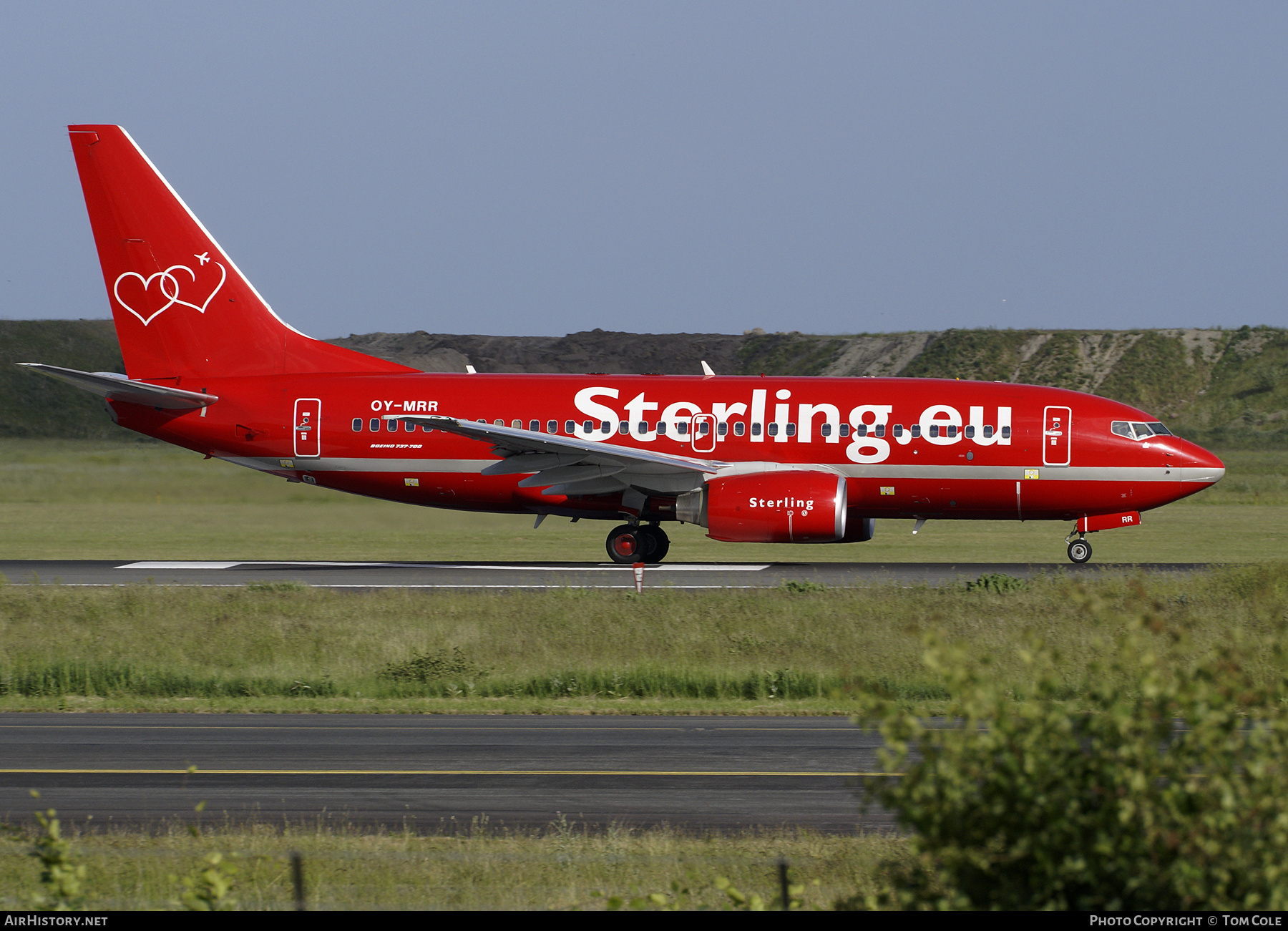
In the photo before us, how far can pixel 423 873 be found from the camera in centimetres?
902

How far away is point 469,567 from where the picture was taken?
1331 inches

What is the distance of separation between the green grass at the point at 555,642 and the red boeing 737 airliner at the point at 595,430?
583 centimetres

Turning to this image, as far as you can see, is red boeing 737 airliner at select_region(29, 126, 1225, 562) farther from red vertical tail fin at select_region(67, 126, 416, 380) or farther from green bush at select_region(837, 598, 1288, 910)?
green bush at select_region(837, 598, 1288, 910)

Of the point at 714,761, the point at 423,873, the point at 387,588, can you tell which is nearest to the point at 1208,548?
the point at 387,588

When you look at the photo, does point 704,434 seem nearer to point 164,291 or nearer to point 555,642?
point 555,642

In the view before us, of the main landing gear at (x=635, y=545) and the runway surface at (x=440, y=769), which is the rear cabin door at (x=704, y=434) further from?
the runway surface at (x=440, y=769)

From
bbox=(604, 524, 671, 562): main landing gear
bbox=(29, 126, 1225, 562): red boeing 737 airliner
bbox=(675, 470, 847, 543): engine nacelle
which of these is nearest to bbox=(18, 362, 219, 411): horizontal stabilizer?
bbox=(29, 126, 1225, 562): red boeing 737 airliner

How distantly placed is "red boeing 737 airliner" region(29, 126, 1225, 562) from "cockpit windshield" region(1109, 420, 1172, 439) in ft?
0.18

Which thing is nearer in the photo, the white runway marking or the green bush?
the green bush

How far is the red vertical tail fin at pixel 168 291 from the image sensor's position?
1348 inches

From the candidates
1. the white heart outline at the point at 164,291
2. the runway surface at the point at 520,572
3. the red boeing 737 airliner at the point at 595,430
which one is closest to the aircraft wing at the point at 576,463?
the red boeing 737 airliner at the point at 595,430

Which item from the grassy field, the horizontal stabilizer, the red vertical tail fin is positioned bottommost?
the grassy field

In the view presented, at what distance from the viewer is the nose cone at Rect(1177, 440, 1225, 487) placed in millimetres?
31297

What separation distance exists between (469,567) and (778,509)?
8633 millimetres
